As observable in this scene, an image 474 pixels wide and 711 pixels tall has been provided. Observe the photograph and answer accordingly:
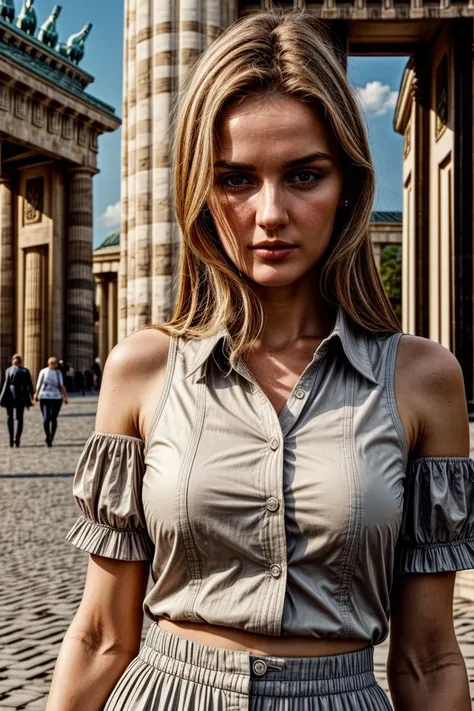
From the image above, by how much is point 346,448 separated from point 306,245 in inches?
13.7

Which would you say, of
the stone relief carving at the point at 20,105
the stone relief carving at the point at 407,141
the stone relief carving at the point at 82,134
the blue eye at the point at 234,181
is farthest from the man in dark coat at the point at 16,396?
the stone relief carving at the point at 82,134

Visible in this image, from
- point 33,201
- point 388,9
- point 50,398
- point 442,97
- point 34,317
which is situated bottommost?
point 50,398

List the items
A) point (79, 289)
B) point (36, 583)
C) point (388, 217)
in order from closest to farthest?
point (36, 583) < point (79, 289) < point (388, 217)

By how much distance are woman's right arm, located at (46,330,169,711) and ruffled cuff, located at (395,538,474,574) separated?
1.42 feet

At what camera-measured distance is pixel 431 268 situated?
20.6 m

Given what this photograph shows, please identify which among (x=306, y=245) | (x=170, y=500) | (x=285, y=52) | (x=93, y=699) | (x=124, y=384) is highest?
(x=285, y=52)

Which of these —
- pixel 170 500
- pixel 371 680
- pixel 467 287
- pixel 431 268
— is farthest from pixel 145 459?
pixel 431 268

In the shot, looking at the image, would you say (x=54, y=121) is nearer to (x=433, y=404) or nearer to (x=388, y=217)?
(x=388, y=217)

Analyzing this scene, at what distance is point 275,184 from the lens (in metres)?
1.61

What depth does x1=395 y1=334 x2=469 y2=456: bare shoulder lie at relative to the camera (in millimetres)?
1601

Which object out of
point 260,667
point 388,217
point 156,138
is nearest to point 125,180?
point 156,138

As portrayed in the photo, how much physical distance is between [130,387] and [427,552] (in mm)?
553

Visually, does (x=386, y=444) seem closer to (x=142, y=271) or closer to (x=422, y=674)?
(x=422, y=674)

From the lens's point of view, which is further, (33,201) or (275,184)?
(33,201)
